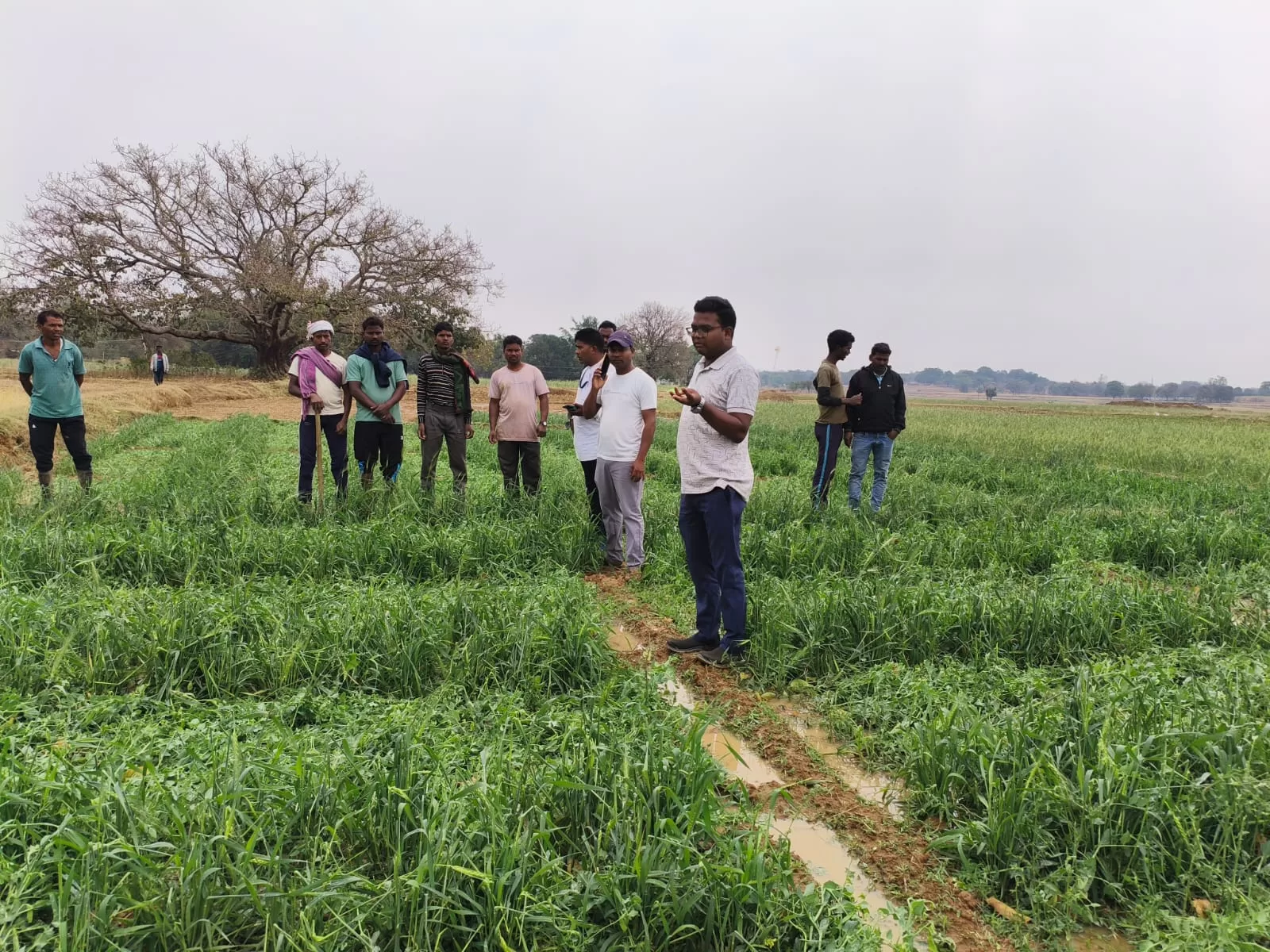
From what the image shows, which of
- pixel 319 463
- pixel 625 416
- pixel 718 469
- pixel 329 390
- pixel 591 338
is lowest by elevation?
pixel 319 463

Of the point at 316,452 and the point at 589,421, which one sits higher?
the point at 589,421

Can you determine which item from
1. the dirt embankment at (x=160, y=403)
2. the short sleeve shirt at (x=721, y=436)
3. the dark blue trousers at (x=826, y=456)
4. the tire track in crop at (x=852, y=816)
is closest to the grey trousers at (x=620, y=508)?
the short sleeve shirt at (x=721, y=436)

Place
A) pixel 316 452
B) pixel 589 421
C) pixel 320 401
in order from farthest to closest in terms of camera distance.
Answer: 1. pixel 316 452
2. pixel 320 401
3. pixel 589 421

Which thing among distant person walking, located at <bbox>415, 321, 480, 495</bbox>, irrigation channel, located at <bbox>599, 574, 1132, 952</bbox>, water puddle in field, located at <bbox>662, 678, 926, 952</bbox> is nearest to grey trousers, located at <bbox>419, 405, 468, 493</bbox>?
distant person walking, located at <bbox>415, 321, 480, 495</bbox>

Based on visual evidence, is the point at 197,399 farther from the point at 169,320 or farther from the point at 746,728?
the point at 746,728

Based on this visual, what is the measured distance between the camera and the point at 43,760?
221 cm

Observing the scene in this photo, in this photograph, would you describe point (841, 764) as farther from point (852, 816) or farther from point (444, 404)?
point (444, 404)

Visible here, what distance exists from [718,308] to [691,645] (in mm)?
1938

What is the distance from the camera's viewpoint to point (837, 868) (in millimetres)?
2197

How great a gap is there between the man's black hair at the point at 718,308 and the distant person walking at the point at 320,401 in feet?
13.2

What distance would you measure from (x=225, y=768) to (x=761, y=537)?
13.3ft

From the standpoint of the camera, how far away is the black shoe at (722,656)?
367 centimetres

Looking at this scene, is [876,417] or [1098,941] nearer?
[1098,941]

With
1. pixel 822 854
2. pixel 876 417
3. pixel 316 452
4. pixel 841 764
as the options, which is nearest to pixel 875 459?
pixel 876 417
